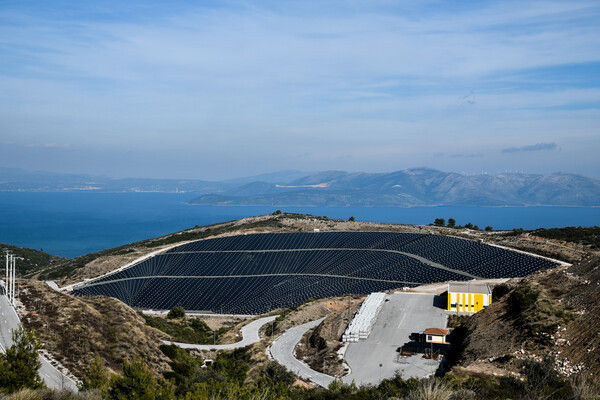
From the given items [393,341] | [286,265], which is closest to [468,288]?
[393,341]

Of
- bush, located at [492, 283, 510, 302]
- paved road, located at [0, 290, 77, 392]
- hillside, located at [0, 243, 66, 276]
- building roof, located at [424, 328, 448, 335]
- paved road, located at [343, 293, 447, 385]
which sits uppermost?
paved road, located at [0, 290, 77, 392]

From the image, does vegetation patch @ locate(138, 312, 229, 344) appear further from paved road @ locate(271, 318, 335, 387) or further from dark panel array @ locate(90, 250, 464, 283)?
dark panel array @ locate(90, 250, 464, 283)

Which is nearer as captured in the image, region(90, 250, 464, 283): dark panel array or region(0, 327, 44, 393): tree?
region(0, 327, 44, 393): tree

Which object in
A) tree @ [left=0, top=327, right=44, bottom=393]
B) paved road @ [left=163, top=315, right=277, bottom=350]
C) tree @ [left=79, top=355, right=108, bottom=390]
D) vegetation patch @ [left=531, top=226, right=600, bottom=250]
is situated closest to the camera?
tree @ [left=0, top=327, right=44, bottom=393]

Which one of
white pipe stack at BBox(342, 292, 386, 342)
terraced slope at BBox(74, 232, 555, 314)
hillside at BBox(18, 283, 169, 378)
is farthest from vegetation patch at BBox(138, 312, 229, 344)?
white pipe stack at BBox(342, 292, 386, 342)

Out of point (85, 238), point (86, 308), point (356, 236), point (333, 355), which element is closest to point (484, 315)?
point (333, 355)

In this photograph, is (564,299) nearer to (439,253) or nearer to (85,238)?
(439,253)

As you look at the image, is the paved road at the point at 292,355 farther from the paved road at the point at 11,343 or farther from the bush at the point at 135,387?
the bush at the point at 135,387
